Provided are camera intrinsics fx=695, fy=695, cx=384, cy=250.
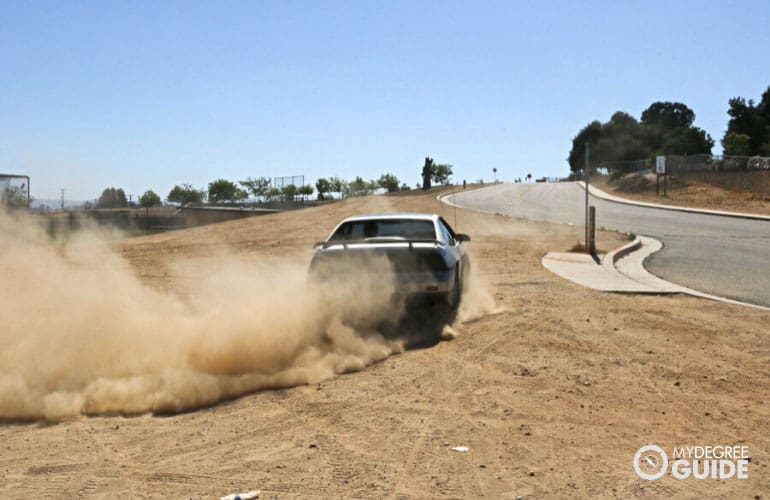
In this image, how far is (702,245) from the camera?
61.9 feet

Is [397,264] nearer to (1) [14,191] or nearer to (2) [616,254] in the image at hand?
(1) [14,191]

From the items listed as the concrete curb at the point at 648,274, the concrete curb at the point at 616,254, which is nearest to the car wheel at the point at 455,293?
the concrete curb at the point at 648,274

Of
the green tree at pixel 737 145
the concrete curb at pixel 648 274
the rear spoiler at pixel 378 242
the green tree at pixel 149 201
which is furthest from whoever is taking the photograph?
the green tree at pixel 737 145

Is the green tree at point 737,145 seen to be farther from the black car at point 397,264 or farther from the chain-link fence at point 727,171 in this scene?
the black car at point 397,264

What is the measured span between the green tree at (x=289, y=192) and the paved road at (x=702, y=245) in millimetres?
→ 16867

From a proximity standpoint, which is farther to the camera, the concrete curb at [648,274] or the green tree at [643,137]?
the green tree at [643,137]

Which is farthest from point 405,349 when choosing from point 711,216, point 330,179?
point 330,179

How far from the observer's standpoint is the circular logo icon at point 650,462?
4.16 meters

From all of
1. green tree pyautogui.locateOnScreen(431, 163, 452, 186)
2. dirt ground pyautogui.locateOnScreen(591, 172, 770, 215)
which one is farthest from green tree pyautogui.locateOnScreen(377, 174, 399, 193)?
dirt ground pyautogui.locateOnScreen(591, 172, 770, 215)

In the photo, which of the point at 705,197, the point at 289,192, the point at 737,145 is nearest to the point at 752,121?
the point at 737,145

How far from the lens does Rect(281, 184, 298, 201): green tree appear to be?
5072 cm

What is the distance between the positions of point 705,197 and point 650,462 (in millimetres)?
45177

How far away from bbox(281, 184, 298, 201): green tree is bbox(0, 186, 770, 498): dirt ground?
1702 inches

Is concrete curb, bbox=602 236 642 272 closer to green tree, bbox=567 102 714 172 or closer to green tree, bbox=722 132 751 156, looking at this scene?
green tree, bbox=722 132 751 156
